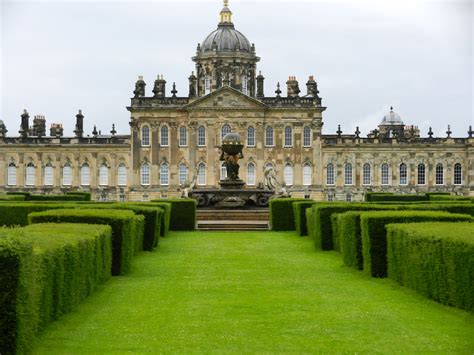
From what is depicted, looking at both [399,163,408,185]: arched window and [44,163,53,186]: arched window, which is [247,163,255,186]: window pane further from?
[44,163,53,186]: arched window

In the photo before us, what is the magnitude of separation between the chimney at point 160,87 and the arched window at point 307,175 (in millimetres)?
11127

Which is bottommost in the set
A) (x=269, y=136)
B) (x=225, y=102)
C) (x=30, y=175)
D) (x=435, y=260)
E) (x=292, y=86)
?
(x=435, y=260)

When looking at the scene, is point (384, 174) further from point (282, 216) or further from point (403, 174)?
point (282, 216)

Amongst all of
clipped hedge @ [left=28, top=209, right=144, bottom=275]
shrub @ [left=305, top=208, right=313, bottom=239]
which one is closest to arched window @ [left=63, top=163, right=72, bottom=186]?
shrub @ [left=305, top=208, right=313, bottom=239]

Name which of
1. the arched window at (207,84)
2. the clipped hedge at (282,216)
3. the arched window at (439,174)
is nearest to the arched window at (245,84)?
the arched window at (207,84)

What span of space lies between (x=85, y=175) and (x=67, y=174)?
1.29 metres

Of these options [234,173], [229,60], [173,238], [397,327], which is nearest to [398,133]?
[229,60]

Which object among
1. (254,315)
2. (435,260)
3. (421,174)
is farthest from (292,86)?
(254,315)

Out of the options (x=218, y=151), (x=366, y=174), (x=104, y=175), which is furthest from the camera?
(x=366, y=174)

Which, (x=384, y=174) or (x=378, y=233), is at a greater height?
(x=384, y=174)

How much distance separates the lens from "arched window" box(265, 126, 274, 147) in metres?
68.7

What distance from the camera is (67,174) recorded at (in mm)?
70625

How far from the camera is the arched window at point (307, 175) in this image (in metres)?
68.8

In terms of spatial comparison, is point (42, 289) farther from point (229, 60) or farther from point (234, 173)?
point (229, 60)
